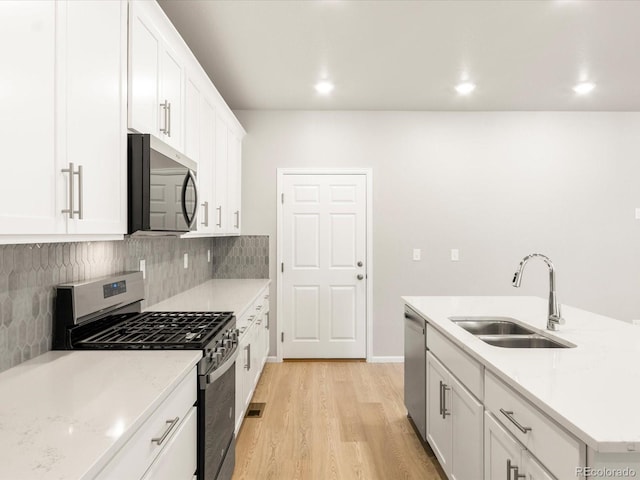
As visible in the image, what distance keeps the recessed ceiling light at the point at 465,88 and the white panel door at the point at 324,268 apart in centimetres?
128

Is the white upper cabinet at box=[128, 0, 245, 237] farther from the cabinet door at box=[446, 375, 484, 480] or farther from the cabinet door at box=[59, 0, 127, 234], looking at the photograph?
the cabinet door at box=[446, 375, 484, 480]

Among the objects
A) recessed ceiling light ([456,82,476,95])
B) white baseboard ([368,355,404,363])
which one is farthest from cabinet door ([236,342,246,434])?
recessed ceiling light ([456,82,476,95])

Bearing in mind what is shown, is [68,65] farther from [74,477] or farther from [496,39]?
[496,39]

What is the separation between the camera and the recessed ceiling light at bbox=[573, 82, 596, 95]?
146 inches

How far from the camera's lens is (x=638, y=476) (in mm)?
997

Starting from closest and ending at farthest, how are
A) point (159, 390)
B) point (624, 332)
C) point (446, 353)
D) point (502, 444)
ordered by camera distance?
point (159, 390)
point (502, 444)
point (624, 332)
point (446, 353)

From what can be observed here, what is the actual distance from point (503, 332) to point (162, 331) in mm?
1867

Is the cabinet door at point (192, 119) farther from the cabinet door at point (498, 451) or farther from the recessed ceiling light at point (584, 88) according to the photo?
the recessed ceiling light at point (584, 88)

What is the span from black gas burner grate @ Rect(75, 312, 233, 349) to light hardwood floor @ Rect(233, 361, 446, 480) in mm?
966

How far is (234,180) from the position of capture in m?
4.00

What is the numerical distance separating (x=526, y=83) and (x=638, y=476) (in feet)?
11.4

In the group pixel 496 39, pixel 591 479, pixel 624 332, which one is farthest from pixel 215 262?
pixel 591 479

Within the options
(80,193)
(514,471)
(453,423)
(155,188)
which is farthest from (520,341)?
(80,193)

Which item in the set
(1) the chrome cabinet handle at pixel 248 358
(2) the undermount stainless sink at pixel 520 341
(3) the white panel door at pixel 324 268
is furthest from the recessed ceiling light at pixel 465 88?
(1) the chrome cabinet handle at pixel 248 358
